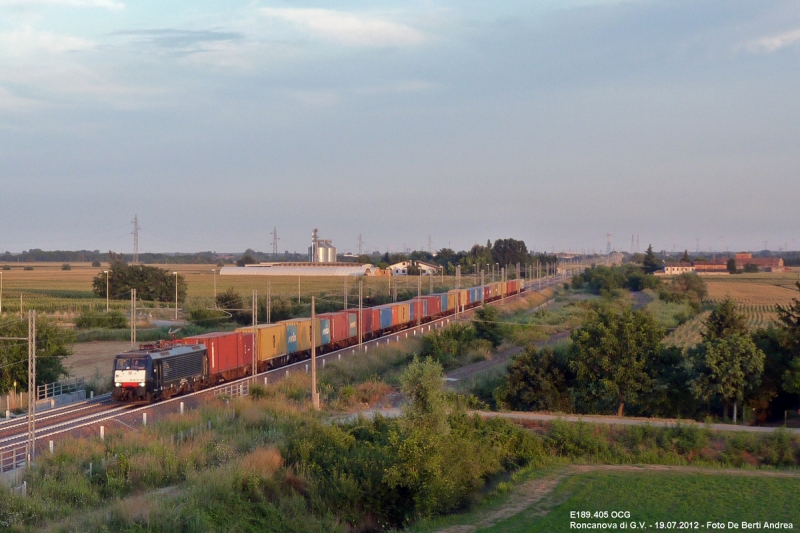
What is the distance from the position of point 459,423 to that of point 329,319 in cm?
2201

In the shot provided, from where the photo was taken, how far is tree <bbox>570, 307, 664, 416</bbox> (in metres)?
29.2

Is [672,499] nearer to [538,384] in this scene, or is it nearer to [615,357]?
[615,357]

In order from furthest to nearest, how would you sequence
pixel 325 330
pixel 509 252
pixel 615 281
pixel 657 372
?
pixel 509 252 < pixel 615 281 < pixel 325 330 < pixel 657 372

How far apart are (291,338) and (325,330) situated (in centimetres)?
340

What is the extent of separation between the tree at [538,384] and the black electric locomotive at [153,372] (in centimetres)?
1310

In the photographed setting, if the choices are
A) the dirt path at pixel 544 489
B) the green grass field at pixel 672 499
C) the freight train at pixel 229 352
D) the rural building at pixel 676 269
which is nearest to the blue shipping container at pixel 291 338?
the freight train at pixel 229 352

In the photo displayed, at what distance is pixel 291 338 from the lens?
4044 cm

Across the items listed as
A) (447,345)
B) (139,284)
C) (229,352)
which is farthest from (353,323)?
(139,284)

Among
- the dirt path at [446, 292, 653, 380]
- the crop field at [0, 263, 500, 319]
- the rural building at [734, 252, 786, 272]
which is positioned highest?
the rural building at [734, 252, 786, 272]

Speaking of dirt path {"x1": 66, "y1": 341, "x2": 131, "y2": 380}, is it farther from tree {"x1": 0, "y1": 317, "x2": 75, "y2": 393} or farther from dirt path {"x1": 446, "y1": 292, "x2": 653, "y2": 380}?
dirt path {"x1": 446, "y1": 292, "x2": 653, "y2": 380}

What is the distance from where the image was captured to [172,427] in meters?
22.4

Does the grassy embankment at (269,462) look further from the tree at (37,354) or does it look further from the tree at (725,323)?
the tree at (37,354)

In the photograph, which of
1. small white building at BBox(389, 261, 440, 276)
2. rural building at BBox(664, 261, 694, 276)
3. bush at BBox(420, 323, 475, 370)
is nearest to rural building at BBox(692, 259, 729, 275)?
rural building at BBox(664, 261, 694, 276)

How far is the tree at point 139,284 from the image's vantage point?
273 feet
